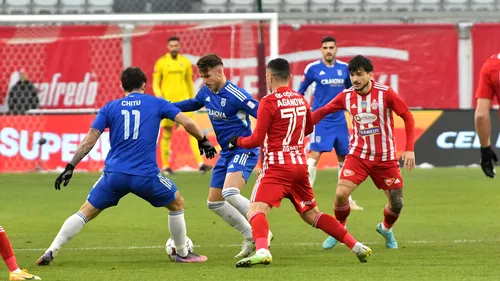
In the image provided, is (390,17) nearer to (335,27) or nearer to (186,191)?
(335,27)

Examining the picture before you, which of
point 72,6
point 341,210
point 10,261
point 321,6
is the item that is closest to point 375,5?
point 321,6

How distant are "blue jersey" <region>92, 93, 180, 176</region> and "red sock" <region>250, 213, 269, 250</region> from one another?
105 centimetres

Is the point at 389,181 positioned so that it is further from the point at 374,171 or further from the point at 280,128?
the point at 280,128

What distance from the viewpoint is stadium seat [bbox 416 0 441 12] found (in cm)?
2695

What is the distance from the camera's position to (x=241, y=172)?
34.6 ft

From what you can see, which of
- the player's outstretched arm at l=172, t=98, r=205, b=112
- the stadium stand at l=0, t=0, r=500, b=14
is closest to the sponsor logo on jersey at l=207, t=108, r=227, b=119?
the player's outstretched arm at l=172, t=98, r=205, b=112

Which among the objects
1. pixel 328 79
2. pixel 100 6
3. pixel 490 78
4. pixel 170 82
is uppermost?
pixel 490 78

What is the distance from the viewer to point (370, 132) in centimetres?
1062

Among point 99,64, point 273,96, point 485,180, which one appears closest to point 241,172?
point 273,96

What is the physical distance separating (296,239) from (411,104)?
43.3 ft

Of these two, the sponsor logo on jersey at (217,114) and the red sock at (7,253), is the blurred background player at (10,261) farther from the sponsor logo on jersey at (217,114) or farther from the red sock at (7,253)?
the sponsor logo on jersey at (217,114)

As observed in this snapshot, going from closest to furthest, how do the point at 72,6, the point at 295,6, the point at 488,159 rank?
the point at 488,159 → the point at 72,6 → the point at 295,6

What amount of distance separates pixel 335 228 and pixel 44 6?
54.8ft

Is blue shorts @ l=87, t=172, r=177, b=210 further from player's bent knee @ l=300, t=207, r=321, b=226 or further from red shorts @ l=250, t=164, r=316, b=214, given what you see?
player's bent knee @ l=300, t=207, r=321, b=226
